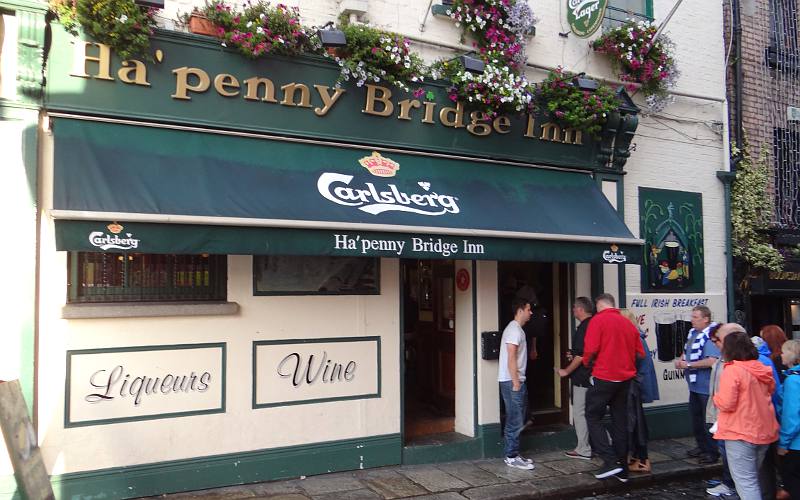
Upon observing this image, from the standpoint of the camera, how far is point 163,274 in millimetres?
6246

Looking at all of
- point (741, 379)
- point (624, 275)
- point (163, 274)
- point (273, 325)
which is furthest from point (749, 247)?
point (163, 274)

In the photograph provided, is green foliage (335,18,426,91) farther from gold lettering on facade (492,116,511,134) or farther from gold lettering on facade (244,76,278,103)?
gold lettering on facade (492,116,511,134)

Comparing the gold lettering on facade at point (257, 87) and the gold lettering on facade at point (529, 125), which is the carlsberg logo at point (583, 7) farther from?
the gold lettering on facade at point (257, 87)

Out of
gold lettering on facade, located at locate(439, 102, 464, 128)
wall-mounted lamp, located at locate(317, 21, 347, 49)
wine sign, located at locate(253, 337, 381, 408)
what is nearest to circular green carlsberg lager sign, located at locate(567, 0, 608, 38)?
gold lettering on facade, located at locate(439, 102, 464, 128)

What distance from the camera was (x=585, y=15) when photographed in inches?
338

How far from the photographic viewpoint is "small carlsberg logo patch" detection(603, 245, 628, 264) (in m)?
7.64

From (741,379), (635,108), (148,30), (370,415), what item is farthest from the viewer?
(635,108)

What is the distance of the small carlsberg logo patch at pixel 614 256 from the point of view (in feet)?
25.1

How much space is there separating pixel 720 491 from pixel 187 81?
6.55 meters

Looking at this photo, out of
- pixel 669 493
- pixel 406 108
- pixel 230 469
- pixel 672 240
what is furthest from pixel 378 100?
pixel 669 493

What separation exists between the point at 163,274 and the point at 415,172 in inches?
110

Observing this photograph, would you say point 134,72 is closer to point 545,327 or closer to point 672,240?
point 545,327

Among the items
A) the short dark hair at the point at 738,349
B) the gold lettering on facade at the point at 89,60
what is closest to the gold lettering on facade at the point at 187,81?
the gold lettering on facade at the point at 89,60

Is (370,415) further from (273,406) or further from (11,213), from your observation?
(11,213)
